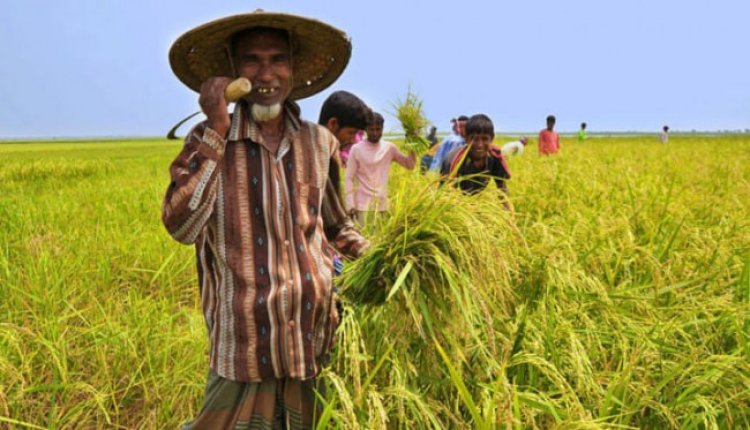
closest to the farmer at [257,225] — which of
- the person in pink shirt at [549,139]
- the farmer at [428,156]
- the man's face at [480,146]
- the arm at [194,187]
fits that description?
the arm at [194,187]

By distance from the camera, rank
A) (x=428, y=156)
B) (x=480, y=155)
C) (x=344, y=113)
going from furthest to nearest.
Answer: (x=428, y=156) < (x=480, y=155) < (x=344, y=113)

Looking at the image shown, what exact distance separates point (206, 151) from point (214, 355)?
526 mm

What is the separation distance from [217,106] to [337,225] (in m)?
0.56

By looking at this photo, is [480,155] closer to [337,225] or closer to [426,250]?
[337,225]

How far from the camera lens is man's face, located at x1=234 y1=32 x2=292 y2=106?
1.30 m

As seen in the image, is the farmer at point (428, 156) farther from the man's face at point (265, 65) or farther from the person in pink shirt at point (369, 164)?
the man's face at point (265, 65)

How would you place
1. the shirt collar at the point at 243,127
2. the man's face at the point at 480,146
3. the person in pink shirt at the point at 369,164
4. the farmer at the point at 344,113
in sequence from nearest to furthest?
the shirt collar at the point at 243,127, the farmer at the point at 344,113, the man's face at the point at 480,146, the person in pink shirt at the point at 369,164

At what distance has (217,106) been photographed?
1188 millimetres

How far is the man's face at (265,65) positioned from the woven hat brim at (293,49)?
0.11ft

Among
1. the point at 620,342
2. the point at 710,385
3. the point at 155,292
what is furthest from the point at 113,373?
the point at 710,385

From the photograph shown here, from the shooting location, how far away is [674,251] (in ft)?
8.30

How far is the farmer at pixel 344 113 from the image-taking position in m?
2.48

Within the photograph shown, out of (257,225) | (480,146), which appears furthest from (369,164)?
(257,225)

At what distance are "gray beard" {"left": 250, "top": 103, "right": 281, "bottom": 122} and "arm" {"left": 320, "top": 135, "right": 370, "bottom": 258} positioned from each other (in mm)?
257
